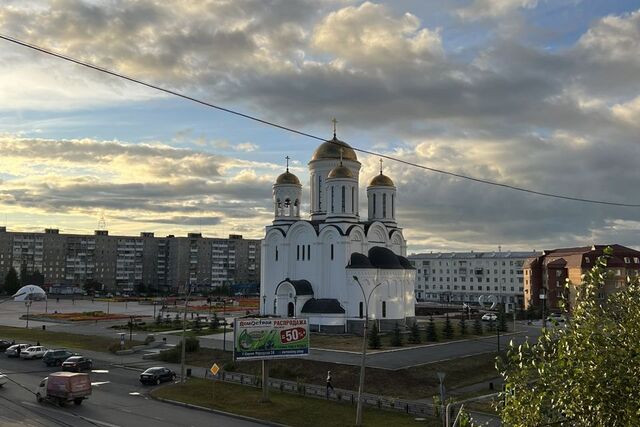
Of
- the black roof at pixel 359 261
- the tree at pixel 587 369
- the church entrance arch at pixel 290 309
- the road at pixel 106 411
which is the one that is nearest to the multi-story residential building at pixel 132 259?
the church entrance arch at pixel 290 309

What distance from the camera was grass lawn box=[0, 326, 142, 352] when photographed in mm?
49719

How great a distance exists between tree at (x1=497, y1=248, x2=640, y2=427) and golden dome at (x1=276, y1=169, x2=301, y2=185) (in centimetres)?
5255

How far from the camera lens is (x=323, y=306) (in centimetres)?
5359

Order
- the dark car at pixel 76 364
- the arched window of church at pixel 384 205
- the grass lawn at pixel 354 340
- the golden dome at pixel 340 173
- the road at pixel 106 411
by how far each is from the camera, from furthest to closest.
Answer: the arched window of church at pixel 384 205, the golden dome at pixel 340 173, the grass lawn at pixel 354 340, the dark car at pixel 76 364, the road at pixel 106 411

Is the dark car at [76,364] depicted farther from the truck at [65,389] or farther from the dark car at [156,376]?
the truck at [65,389]

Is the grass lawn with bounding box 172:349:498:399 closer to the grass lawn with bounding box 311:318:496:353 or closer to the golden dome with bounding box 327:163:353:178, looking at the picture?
the grass lawn with bounding box 311:318:496:353

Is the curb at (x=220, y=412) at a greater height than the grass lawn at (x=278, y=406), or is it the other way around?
the grass lawn at (x=278, y=406)

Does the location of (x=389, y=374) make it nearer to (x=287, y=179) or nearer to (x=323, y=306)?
(x=323, y=306)

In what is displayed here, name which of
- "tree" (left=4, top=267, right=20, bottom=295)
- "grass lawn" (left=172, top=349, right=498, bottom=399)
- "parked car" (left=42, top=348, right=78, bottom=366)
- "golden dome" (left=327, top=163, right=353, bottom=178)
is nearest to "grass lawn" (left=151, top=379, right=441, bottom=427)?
"grass lawn" (left=172, top=349, right=498, bottom=399)

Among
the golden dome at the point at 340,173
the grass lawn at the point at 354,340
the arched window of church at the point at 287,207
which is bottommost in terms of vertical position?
the grass lawn at the point at 354,340

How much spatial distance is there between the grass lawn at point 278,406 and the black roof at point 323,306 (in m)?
20.4

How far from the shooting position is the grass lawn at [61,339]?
163 feet

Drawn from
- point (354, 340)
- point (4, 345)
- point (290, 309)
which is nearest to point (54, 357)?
point (4, 345)

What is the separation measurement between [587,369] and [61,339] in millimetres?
53862
